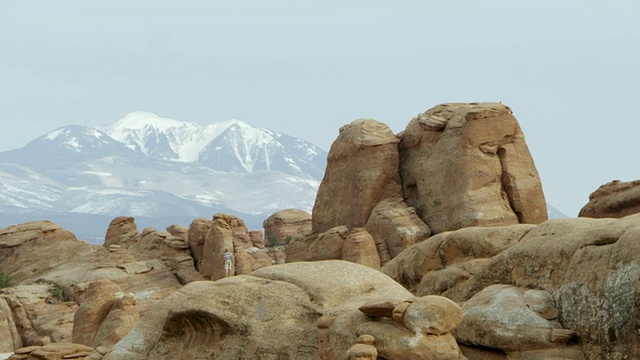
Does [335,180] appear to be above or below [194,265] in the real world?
above

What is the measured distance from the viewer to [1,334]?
54.9m

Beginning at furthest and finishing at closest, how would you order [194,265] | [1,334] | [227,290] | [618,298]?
[194,265]
[1,334]
[227,290]
[618,298]

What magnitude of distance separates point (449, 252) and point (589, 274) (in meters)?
8.96

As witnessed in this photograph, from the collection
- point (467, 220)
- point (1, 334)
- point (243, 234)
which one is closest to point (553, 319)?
point (467, 220)

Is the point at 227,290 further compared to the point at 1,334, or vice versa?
the point at 1,334

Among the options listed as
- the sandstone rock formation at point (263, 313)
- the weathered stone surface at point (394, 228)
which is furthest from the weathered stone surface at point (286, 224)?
the sandstone rock formation at point (263, 313)

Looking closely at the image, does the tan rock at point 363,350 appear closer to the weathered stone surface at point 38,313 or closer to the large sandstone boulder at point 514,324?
the large sandstone boulder at point 514,324

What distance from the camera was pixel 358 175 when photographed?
55250mm

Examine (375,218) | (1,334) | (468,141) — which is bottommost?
(1,334)

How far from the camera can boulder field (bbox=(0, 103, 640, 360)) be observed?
2264 cm

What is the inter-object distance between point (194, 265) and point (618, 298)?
1707 inches

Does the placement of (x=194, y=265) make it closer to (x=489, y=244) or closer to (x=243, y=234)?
(x=243, y=234)

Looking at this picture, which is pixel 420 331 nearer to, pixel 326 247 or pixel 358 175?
pixel 326 247

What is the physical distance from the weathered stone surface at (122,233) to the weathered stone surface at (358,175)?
15158 mm
